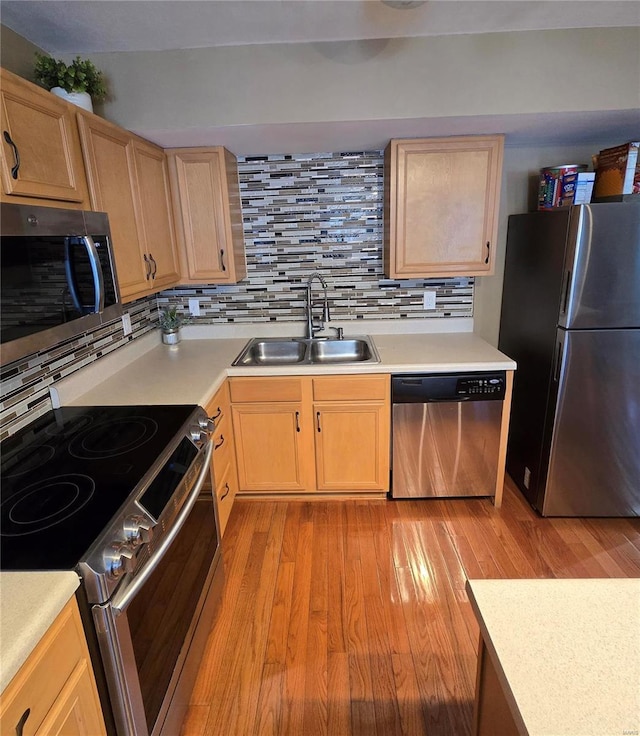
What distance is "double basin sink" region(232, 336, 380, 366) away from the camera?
9.23ft

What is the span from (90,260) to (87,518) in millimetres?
793

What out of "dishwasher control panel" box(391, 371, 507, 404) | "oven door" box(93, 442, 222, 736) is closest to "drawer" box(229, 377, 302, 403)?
"dishwasher control panel" box(391, 371, 507, 404)

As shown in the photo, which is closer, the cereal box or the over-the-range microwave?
the over-the-range microwave

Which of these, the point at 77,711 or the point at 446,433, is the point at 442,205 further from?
the point at 77,711

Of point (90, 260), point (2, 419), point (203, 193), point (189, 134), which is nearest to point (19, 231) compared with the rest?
point (90, 260)

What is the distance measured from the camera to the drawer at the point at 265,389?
238cm

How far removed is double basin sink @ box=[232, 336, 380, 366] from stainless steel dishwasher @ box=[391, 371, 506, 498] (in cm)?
53

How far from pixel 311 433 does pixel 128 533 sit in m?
1.42

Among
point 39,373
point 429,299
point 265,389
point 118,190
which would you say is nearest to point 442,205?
point 429,299

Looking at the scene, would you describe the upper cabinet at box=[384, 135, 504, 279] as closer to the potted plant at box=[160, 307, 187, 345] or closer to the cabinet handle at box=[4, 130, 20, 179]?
the potted plant at box=[160, 307, 187, 345]

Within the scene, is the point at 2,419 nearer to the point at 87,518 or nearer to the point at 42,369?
the point at 42,369

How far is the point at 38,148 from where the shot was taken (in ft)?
4.57

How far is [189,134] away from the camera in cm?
212

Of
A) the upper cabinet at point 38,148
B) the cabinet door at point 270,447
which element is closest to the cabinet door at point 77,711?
the upper cabinet at point 38,148
